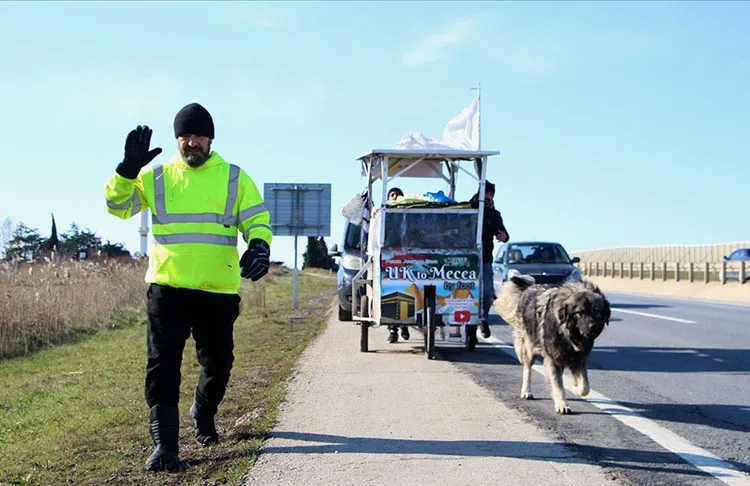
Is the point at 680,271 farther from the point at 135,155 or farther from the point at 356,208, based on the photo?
the point at 135,155

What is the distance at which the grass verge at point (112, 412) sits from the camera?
18.7 feet

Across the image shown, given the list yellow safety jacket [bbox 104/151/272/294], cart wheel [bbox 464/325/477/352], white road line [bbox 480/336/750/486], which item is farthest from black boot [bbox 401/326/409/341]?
yellow safety jacket [bbox 104/151/272/294]

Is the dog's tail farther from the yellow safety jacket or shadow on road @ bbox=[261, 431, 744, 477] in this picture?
the yellow safety jacket

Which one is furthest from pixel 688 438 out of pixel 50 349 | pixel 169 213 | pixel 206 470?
pixel 50 349

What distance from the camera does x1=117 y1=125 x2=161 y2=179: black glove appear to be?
19.0ft

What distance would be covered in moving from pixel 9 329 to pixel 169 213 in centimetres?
1038

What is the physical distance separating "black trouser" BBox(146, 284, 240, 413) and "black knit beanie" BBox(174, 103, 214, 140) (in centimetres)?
110

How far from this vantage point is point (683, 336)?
15031 millimetres

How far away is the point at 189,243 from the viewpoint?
5906 mm

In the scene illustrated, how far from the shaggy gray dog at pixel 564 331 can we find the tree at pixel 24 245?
1393cm

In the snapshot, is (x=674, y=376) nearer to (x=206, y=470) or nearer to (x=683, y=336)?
(x=683, y=336)

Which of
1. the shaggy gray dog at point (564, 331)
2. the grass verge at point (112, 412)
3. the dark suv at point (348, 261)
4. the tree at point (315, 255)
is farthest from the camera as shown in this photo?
the tree at point (315, 255)

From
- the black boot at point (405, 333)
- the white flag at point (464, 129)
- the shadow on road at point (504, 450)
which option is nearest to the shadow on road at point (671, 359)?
the black boot at point (405, 333)

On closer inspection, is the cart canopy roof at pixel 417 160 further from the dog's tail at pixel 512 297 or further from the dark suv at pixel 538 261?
the dark suv at pixel 538 261
